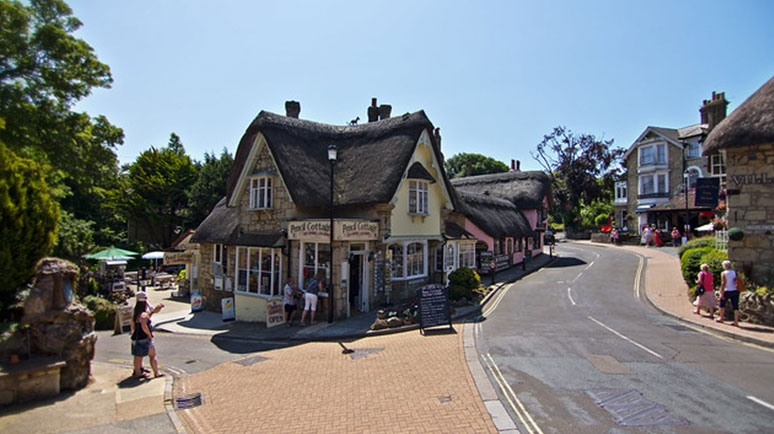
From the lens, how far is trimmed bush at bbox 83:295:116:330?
16.3m

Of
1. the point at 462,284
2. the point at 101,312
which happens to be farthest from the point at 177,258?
the point at 462,284

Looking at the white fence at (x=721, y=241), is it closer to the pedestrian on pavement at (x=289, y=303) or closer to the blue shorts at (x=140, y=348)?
the pedestrian on pavement at (x=289, y=303)

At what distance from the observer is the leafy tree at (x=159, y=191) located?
38.5m

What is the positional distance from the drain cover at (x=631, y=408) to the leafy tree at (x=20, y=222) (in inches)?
483

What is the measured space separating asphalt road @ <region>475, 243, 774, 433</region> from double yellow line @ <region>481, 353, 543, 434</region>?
0.05ft

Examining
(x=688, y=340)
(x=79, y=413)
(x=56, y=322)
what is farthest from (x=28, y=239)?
(x=688, y=340)

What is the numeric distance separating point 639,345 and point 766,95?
34.1 feet

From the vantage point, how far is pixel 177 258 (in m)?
22.4

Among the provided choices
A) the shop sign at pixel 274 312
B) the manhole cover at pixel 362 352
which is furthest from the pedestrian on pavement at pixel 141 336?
the shop sign at pixel 274 312

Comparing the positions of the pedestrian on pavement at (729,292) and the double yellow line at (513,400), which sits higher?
the pedestrian on pavement at (729,292)

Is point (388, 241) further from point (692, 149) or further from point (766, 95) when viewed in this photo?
point (692, 149)

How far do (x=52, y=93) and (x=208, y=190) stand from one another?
1986 centimetres

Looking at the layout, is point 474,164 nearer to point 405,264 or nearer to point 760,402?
point 405,264

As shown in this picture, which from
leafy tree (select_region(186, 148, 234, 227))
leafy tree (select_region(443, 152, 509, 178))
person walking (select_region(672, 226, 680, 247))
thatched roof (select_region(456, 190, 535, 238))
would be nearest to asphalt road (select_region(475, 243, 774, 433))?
thatched roof (select_region(456, 190, 535, 238))
